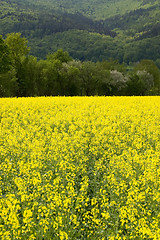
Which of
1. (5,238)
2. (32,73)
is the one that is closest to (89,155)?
(5,238)

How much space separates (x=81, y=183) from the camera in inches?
266

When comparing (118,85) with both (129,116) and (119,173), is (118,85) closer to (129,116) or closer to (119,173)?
(129,116)

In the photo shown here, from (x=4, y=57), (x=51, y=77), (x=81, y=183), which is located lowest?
(x=81, y=183)

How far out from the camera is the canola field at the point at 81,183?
542 cm

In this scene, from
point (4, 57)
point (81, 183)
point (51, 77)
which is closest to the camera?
point (81, 183)

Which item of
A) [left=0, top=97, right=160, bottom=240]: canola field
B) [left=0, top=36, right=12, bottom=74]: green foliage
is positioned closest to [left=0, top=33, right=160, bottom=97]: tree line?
[left=0, top=36, right=12, bottom=74]: green foliage

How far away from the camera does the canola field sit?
542cm

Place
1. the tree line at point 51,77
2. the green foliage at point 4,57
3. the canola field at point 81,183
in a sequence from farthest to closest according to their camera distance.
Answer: the tree line at point 51,77, the green foliage at point 4,57, the canola field at point 81,183

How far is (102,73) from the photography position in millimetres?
62406

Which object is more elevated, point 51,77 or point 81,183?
point 51,77

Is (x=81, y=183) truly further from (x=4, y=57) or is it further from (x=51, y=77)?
(x=51, y=77)

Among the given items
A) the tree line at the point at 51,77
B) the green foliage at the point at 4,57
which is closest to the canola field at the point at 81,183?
the green foliage at the point at 4,57

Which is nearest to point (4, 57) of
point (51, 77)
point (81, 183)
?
point (51, 77)

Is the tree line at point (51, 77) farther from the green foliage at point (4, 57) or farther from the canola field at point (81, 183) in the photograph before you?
the canola field at point (81, 183)
